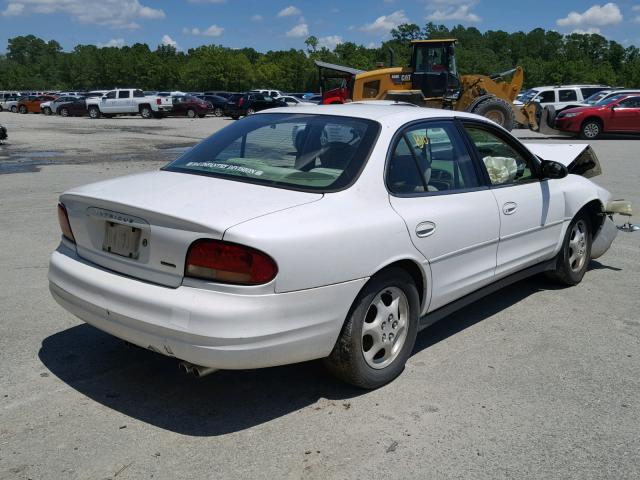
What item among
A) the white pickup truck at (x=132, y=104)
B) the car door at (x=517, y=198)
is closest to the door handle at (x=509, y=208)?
the car door at (x=517, y=198)

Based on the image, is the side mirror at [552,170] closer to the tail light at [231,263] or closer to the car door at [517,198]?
the car door at [517,198]

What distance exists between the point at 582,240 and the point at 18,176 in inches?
426

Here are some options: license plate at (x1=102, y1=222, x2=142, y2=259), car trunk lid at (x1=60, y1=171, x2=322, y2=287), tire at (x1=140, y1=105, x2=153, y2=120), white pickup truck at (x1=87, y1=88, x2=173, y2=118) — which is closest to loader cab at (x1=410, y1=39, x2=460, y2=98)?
car trunk lid at (x1=60, y1=171, x2=322, y2=287)

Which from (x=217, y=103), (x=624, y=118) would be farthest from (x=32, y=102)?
(x=624, y=118)

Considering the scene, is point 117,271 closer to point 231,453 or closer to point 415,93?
point 231,453

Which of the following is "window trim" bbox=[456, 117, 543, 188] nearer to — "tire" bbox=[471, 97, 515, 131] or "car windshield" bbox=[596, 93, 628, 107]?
"tire" bbox=[471, 97, 515, 131]

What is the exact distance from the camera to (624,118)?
75.2 ft

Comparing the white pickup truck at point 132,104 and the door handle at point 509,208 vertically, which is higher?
the door handle at point 509,208

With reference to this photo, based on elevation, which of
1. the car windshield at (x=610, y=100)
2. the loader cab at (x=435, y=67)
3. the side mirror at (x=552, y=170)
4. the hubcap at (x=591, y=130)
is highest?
the loader cab at (x=435, y=67)

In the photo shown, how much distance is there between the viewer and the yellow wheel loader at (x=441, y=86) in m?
20.1

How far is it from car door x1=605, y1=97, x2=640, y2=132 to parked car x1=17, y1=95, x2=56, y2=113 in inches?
1658

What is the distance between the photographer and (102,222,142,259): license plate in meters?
3.36

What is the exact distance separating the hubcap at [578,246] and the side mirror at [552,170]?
73 centimetres

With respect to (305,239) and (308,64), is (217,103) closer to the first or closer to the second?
(305,239)
